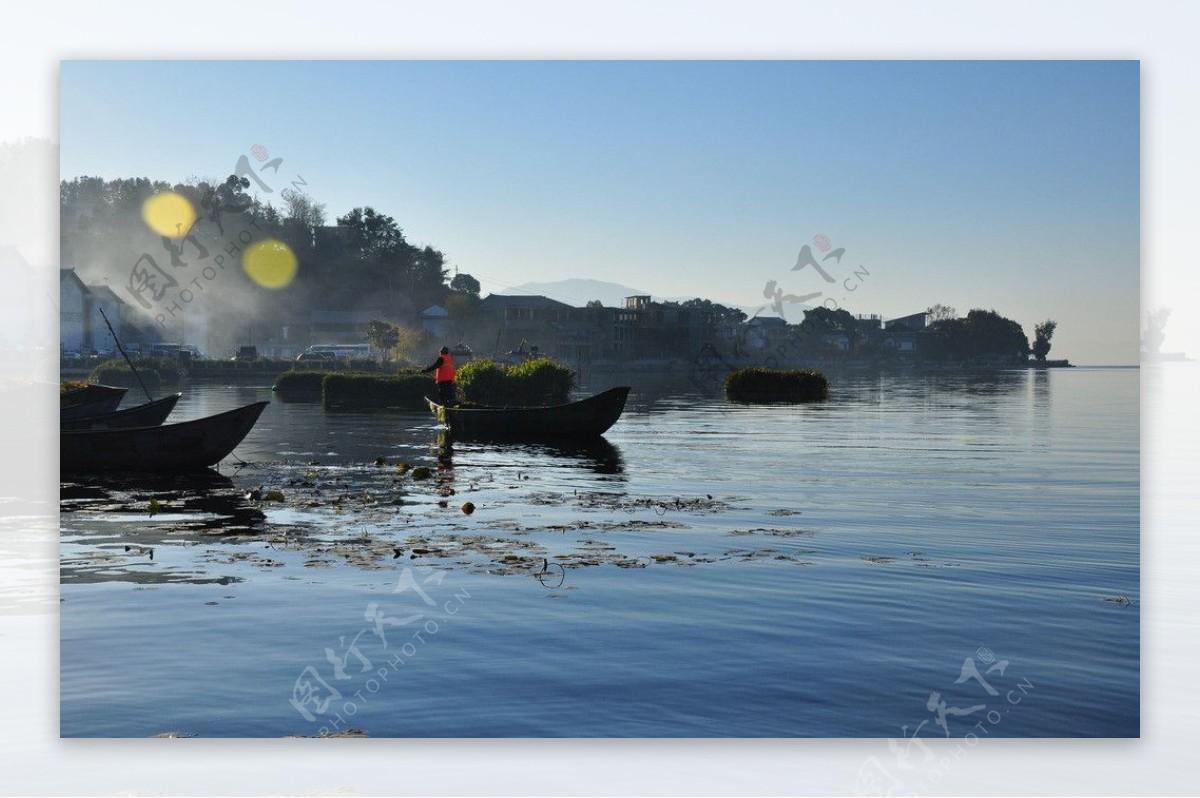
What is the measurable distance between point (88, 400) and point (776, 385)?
103 feet

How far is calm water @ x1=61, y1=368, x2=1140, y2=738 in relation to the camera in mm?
6637

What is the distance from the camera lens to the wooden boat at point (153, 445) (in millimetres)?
15594

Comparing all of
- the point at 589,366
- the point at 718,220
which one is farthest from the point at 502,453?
the point at 589,366

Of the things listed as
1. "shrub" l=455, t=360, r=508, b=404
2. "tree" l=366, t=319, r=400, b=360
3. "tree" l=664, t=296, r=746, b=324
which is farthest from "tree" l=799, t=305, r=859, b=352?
"tree" l=366, t=319, r=400, b=360

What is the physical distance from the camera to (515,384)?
34.0 meters

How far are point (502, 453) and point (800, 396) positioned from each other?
2808cm

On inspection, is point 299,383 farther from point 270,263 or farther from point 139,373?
point 139,373

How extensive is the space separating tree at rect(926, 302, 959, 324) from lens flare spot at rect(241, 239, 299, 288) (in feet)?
49.4

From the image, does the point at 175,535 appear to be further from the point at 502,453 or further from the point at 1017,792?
the point at 502,453

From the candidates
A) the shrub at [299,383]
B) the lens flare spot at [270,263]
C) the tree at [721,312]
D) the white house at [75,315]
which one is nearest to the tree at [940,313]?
the tree at [721,312]

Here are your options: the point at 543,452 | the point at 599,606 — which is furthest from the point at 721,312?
the point at 599,606

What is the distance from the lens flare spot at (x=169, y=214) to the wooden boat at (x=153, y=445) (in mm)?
4327

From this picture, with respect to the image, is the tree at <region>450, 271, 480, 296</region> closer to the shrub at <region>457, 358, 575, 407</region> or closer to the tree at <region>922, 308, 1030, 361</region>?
the tree at <region>922, 308, 1030, 361</region>

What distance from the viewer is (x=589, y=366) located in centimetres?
6775
